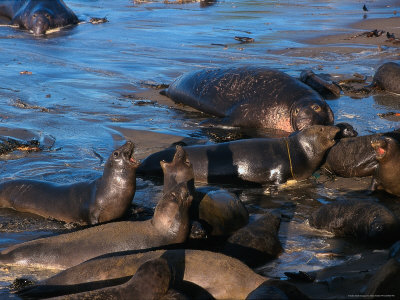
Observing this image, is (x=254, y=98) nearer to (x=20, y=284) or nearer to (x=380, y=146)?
(x=380, y=146)

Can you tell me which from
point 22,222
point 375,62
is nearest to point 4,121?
point 22,222

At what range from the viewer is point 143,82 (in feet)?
38.1

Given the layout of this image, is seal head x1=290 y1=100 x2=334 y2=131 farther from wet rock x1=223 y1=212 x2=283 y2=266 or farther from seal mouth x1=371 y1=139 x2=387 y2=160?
wet rock x1=223 y1=212 x2=283 y2=266

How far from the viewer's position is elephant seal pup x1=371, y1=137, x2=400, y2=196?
6.78 m

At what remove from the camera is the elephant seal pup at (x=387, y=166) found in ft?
22.2

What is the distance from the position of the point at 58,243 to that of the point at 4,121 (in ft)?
14.1

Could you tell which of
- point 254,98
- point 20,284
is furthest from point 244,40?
point 20,284

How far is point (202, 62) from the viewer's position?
13078mm

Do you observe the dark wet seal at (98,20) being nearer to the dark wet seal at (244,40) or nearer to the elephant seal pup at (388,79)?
the dark wet seal at (244,40)

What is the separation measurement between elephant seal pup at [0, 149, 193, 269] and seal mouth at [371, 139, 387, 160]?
243cm

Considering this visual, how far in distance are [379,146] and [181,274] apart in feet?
10.4

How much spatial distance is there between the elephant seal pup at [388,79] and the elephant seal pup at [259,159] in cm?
380

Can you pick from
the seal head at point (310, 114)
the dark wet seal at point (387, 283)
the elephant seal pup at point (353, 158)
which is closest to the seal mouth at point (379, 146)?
the elephant seal pup at point (353, 158)

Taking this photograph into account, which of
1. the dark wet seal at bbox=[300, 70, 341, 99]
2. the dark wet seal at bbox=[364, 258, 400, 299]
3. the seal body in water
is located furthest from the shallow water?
the dark wet seal at bbox=[364, 258, 400, 299]
